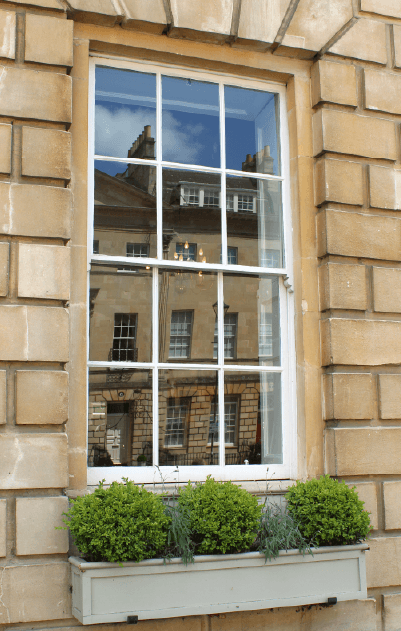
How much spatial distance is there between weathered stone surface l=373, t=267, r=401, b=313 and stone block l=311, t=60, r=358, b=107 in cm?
118

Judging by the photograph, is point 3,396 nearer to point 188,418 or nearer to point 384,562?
point 188,418

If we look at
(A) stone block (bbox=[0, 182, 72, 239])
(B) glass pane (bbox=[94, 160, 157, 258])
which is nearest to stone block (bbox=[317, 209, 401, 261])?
(B) glass pane (bbox=[94, 160, 157, 258])

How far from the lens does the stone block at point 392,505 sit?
399 centimetres

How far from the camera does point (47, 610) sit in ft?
10.8

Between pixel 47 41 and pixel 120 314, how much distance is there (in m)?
1.67

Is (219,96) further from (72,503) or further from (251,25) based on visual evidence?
(72,503)

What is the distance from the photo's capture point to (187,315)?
13.3 ft

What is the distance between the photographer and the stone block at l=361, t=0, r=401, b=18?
445 centimetres

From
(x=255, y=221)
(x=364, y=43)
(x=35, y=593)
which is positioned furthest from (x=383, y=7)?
(x=35, y=593)

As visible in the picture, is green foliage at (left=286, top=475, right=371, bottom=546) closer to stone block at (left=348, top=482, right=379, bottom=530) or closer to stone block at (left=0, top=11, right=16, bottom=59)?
stone block at (left=348, top=482, right=379, bottom=530)

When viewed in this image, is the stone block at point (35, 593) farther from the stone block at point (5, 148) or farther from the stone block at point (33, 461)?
the stone block at point (5, 148)

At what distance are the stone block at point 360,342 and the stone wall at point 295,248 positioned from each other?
1 centimetres

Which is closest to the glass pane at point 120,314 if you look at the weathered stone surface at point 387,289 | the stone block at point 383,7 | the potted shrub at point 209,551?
the potted shrub at point 209,551

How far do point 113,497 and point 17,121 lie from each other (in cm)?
217
